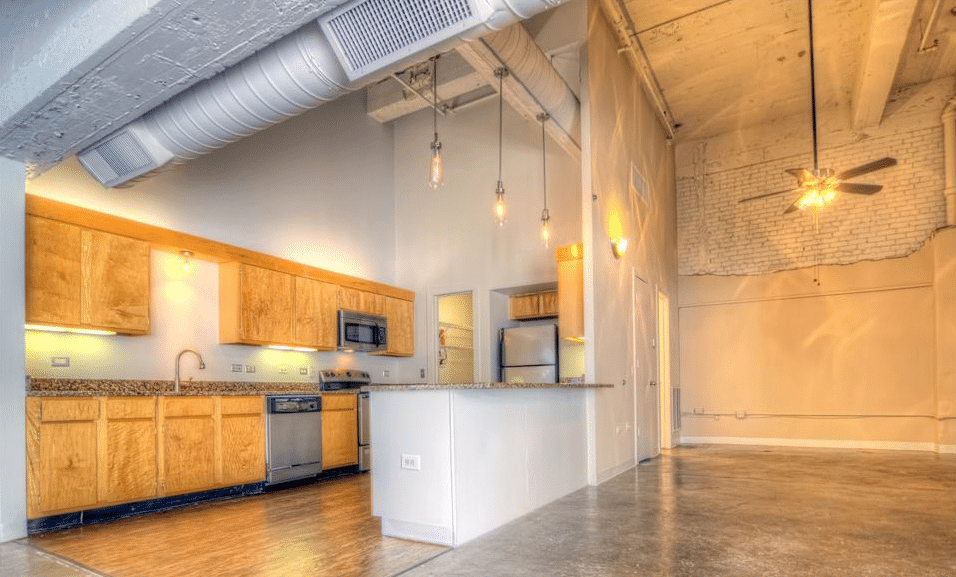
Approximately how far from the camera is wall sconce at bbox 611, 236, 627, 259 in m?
5.95

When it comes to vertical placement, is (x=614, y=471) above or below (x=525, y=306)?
below

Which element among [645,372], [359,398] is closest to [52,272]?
[359,398]

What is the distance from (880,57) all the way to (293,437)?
7.07 m

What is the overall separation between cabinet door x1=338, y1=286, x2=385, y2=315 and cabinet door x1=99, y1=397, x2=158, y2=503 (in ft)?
9.18

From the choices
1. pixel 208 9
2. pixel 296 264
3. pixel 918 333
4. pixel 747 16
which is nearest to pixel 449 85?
pixel 296 264

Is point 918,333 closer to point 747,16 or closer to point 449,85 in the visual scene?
point 747,16

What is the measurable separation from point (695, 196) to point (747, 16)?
357 centimetres

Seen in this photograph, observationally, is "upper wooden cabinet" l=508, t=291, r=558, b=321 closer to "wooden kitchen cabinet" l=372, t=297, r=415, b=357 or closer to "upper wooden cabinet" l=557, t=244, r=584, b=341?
"wooden kitchen cabinet" l=372, t=297, r=415, b=357

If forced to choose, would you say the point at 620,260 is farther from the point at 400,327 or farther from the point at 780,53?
the point at 780,53

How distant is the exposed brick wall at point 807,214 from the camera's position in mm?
7832

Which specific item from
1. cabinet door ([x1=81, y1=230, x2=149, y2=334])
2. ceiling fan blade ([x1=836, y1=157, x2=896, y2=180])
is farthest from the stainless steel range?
ceiling fan blade ([x1=836, y1=157, x2=896, y2=180])

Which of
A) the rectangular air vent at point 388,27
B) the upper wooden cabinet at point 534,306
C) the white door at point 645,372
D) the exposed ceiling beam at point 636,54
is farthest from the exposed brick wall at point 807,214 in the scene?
the rectangular air vent at point 388,27

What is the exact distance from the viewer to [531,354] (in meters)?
7.51

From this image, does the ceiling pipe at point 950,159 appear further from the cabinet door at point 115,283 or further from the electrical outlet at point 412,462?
the cabinet door at point 115,283
